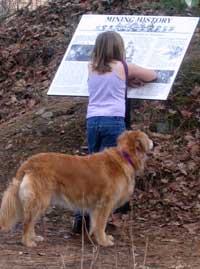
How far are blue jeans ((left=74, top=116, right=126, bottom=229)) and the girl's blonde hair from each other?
53 cm

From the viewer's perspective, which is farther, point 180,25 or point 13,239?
point 180,25

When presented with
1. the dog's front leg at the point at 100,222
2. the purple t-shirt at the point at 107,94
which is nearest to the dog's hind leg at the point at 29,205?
the dog's front leg at the point at 100,222

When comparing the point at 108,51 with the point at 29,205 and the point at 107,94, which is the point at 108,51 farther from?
the point at 29,205

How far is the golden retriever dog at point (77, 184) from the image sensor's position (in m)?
7.49

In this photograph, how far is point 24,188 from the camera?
7.47 meters

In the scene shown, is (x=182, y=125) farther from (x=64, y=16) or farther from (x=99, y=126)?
(x=64, y=16)

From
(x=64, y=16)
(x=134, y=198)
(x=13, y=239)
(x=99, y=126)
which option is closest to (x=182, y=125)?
(x=134, y=198)

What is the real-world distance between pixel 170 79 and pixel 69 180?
1744 mm

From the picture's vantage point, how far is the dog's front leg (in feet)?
25.2

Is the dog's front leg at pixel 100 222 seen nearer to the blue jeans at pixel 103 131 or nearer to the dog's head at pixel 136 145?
the blue jeans at pixel 103 131

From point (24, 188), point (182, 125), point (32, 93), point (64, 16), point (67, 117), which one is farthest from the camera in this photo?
point (64, 16)

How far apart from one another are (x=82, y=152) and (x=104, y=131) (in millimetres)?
2176

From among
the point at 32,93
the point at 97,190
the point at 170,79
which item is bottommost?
the point at 32,93

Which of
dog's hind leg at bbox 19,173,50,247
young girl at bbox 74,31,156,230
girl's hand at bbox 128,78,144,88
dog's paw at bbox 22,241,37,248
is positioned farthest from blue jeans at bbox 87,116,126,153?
dog's paw at bbox 22,241,37,248
